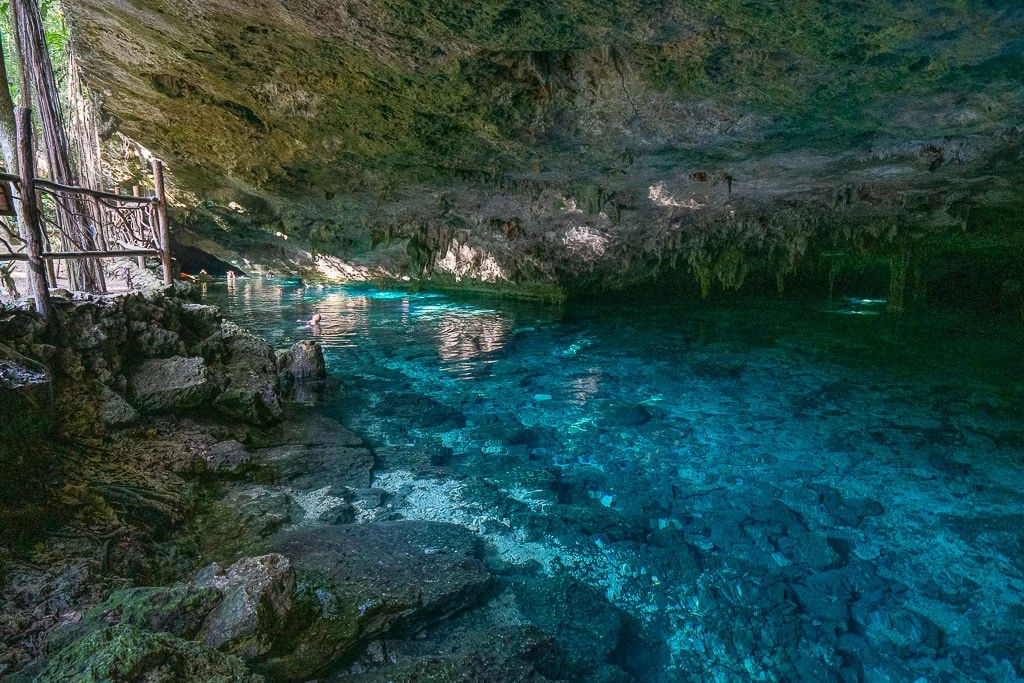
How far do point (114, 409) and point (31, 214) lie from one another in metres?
1.90

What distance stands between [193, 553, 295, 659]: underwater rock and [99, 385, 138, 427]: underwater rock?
99.5 inches

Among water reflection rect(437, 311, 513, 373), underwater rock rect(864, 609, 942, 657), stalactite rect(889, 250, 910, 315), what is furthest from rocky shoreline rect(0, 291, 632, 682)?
stalactite rect(889, 250, 910, 315)

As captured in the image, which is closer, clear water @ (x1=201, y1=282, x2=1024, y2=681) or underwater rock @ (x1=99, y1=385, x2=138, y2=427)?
clear water @ (x1=201, y1=282, x2=1024, y2=681)

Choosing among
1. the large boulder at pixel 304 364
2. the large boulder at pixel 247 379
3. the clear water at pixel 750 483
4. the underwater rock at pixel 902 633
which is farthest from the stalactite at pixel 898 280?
the large boulder at pixel 247 379

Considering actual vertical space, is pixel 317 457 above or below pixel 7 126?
below

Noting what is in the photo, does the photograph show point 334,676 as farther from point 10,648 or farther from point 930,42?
point 930,42

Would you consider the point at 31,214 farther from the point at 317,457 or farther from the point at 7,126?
the point at 317,457

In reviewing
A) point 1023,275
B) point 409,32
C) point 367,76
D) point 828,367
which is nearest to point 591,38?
point 409,32

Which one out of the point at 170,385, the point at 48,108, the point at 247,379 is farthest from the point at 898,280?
the point at 48,108

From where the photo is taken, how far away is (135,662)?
2070 millimetres

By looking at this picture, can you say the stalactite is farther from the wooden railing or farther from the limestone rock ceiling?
the wooden railing

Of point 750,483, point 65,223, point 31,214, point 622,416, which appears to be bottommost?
point 750,483

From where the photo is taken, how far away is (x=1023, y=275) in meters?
14.4

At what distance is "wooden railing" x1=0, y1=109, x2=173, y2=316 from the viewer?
4543mm
